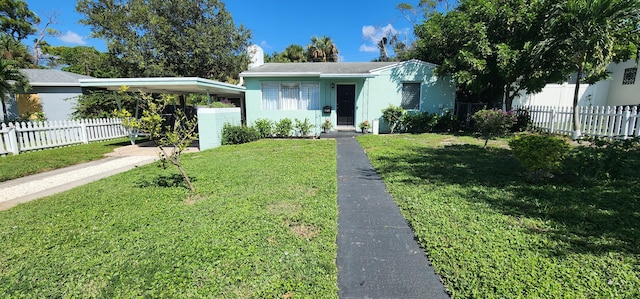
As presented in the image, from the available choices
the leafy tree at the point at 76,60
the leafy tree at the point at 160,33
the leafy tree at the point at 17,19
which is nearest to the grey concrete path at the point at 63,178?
the leafy tree at the point at 160,33

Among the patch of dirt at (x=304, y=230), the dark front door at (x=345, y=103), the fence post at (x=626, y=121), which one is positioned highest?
the dark front door at (x=345, y=103)

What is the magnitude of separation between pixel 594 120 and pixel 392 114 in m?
7.27

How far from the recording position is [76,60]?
32531 mm

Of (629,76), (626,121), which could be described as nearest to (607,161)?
(626,121)

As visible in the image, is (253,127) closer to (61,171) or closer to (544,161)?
(61,171)

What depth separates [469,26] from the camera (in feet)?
38.3

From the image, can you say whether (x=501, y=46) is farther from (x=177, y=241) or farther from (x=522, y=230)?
(x=177, y=241)

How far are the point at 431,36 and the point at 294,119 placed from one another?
25.4 feet

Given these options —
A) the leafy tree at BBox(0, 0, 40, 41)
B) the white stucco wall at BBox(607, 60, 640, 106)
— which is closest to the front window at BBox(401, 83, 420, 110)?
the white stucco wall at BBox(607, 60, 640, 106)

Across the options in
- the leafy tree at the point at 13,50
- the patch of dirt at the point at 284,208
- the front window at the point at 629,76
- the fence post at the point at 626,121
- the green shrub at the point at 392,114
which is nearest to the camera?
the patch of dirt at the point at 284,208

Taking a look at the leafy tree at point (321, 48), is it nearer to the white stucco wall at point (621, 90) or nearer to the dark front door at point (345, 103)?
the dark front door at point (345, 103)

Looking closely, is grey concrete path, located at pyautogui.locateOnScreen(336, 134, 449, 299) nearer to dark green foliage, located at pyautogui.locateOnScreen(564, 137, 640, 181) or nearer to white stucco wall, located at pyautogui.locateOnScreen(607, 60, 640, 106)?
dark green foliage, located at pyautogui.locateOnScreen(564, 137, 640, 181)

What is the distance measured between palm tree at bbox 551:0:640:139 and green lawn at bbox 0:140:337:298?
10252 millimetres

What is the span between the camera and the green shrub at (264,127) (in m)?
12.5
